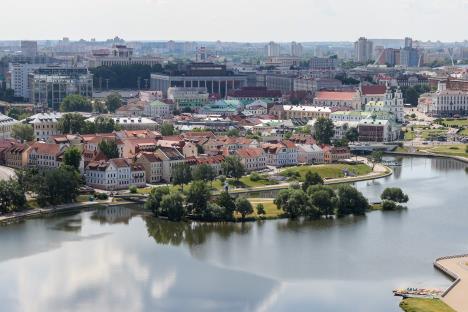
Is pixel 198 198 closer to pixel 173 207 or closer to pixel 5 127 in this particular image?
pixel 173 207

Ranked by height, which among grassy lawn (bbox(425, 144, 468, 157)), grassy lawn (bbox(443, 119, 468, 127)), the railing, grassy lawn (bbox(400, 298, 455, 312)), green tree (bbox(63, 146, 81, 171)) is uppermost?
green tree (bbox(63, 146, 81, 171))

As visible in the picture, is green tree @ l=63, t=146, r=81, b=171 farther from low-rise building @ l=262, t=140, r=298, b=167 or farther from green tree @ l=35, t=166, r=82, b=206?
low-rise building @ l=262, t=140, r=298, b=167

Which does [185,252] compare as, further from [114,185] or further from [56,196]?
[114,185]

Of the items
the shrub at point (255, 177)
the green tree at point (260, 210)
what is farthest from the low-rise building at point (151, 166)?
the green tree at point (260, 210)

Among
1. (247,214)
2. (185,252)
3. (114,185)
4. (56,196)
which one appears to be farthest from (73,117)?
(185,252)

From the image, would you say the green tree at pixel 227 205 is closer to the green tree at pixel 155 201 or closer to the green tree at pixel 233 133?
the green tree at pixel 155 201

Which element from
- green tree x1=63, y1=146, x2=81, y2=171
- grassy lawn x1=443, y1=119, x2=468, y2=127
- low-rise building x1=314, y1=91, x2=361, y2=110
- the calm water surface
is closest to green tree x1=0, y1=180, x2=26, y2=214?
the calm water surface
